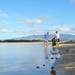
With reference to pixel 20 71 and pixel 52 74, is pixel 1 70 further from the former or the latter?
pixel 52 74

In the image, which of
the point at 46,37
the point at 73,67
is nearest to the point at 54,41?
the point at 46,37

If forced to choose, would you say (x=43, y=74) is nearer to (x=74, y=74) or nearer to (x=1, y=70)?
(x=74, y=74)

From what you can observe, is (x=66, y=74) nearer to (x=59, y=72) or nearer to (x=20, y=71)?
(x=59, y=72)

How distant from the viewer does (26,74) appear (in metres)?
10.7

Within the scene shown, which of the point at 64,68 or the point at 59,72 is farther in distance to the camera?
the point at 64,68

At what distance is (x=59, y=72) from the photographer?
425 inches

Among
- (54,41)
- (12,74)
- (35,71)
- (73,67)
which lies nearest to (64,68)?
(73,67)

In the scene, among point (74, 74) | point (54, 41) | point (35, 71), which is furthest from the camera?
point (54, 41)

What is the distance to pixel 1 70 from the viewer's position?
38.9ft

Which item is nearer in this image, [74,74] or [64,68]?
[74,74]

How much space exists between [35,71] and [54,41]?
80.5 ft

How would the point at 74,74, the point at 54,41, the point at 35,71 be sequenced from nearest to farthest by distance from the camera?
the point at 74,74, the point at 35,71, the point at 54,41

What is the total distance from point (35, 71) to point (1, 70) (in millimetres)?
1539

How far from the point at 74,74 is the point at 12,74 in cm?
246
